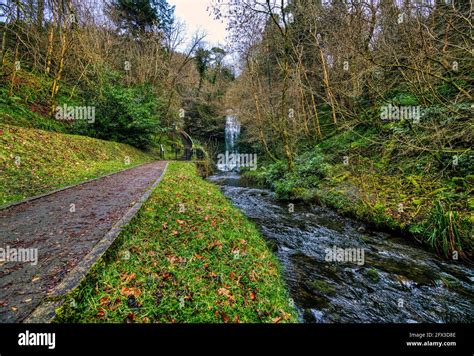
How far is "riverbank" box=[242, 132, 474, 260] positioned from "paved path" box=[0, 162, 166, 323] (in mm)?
6708

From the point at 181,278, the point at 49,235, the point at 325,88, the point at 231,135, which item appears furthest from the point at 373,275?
the point at 231,135

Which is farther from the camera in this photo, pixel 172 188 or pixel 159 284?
pixel 172 188

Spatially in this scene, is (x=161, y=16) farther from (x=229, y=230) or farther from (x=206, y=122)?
(x=229, y=230)

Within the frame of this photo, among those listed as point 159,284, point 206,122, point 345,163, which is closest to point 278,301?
point 159,284

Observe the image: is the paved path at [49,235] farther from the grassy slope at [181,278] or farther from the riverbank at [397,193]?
the riverbank at [397,193]

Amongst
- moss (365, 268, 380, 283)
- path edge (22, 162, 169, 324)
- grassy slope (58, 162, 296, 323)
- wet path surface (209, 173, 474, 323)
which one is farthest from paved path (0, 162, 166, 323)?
moss (365, 268, 380, 283)

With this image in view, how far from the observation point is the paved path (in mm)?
2180

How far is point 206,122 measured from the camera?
29.2 meters

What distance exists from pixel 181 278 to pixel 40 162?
7736 millimetres

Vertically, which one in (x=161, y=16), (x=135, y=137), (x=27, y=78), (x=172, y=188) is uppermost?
(x=161, y=16)

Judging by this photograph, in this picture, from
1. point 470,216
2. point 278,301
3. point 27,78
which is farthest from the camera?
point 27,78

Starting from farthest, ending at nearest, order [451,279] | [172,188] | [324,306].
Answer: [172,188] → [451,279] → [324,306]

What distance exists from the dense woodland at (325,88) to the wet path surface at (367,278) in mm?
833

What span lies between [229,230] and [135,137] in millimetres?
15144
